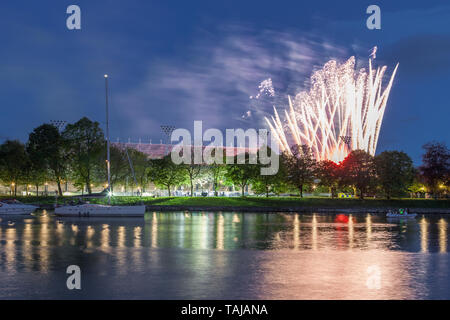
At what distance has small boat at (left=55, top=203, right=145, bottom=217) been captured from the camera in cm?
7556

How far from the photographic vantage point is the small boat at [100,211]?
248 feet

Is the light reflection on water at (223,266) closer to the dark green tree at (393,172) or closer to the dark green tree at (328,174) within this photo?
the dark green tree at (393,172)

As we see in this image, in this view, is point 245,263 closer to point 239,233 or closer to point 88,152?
point 239,233

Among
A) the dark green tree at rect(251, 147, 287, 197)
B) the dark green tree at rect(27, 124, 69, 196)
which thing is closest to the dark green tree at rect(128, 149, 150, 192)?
the dark green tree at rect(27, 124, 69, 196)

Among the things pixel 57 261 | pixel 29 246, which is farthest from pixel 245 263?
pixel 29 246

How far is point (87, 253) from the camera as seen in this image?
3375cm

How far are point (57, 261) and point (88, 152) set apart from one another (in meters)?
87.9

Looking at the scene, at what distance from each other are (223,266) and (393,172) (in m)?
104

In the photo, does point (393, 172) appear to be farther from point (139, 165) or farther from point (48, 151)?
point (48, 151)

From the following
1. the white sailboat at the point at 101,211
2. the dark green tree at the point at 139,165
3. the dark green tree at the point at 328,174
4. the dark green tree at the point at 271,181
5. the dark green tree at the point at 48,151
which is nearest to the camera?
the white sailboat at the point at 101,211

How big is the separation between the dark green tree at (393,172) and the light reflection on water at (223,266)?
77.5 meters

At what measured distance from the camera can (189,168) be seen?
431ft

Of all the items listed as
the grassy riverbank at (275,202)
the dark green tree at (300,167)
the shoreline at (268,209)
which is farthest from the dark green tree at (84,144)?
the dark green tree at (300,167)

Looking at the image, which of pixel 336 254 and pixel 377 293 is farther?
pixel 336 254
